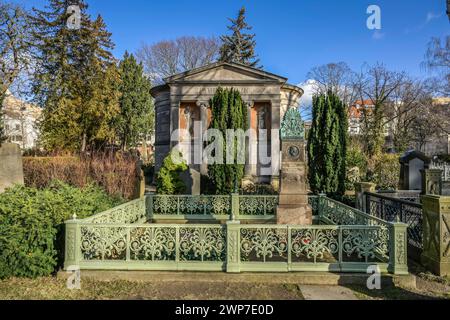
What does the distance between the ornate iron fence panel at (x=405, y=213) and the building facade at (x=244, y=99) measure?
10612 mm

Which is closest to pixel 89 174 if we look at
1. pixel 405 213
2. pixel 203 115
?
pixel 203 115

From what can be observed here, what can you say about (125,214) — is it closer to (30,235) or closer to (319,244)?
(30,235)

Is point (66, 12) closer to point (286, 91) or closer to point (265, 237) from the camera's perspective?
point (286, 91)

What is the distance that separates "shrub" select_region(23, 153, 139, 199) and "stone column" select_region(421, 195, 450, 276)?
1124 centimetres

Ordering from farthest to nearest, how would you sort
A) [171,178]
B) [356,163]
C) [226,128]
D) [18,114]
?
1. [18,114]
2. [356,163]
3. [226,128]
4. [171,178]

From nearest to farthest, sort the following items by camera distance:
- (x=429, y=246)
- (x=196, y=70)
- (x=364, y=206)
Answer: (x=429, y=246), (x=364, y=206), (x=196, y=70)

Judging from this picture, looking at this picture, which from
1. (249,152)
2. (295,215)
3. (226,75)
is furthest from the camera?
(249,152)

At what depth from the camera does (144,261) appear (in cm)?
555

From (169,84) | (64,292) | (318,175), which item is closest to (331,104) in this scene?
(318,175)

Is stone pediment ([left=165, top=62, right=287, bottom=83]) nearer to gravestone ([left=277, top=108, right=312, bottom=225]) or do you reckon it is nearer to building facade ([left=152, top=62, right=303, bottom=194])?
building facade ([left=152, top=62, right=303, bottom=194])

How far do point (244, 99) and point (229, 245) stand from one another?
53.5ft

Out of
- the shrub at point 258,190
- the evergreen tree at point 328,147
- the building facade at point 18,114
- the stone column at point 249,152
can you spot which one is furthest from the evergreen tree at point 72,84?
the evergreen tree at point 328,147

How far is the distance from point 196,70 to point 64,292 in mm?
17996

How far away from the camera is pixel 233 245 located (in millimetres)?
5441
